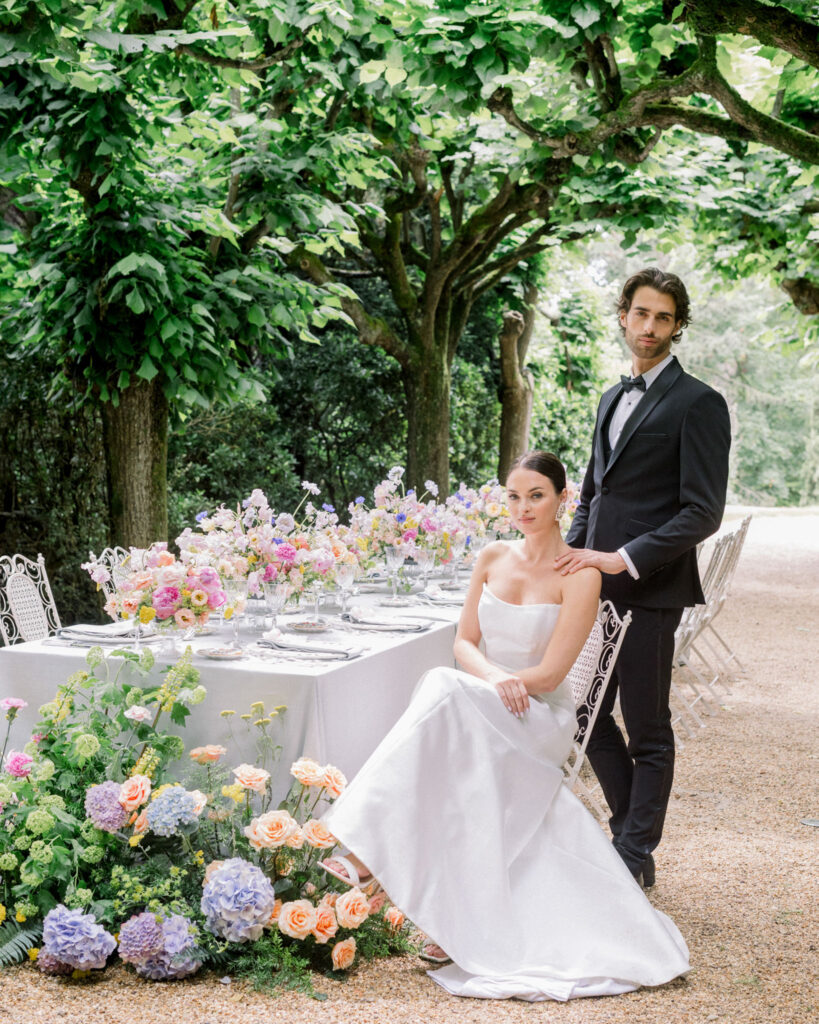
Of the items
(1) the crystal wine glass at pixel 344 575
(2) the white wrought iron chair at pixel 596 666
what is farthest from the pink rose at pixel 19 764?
(2) the white wrought iron chair at pixel 596 666

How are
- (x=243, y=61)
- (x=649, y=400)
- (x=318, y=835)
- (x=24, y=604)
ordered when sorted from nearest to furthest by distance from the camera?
(x=318, y=835) → (x=649, y=400) → (x=24, y=604) → (x=243, y=61)

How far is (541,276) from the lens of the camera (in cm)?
1429

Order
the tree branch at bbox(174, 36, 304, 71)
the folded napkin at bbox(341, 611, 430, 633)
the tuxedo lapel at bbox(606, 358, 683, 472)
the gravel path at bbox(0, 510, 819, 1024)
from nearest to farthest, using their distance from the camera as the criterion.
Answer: the gravel path at bbox(0, 510, 819, 1024) → the tuxedo lapel at bbox(606, 358, 683, 472) → the folded napkin at bbox(341, 611, 430, 633) → the tree branch at bbox(174, 36, 304, 71)

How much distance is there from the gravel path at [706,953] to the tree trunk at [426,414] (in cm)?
528

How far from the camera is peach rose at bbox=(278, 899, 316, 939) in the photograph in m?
3.20

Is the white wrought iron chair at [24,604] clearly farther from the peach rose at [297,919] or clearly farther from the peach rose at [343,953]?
the peach rose at [343,953]

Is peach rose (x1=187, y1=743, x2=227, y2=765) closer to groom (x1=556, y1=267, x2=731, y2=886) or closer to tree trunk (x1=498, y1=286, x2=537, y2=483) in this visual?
groom (x1=556, y1=267, x2=731, y2=886)

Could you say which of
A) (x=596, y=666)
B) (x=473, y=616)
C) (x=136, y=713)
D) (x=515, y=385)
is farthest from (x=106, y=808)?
(x=515, y=385)

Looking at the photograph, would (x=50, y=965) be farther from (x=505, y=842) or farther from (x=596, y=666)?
(x=596, y=666)

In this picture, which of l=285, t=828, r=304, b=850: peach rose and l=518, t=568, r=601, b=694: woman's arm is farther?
l=518, t=568, r=601, b=694: woman's arm

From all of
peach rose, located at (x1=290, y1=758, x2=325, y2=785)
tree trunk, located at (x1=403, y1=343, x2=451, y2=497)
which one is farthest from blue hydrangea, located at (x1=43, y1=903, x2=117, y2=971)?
tree trunk, located at (x1=403, y1=343, x2=451, y2=497)

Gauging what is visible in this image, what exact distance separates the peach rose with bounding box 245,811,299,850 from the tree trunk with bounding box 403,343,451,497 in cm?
818

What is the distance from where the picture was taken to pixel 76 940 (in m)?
3.07

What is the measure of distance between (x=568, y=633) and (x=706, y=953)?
1092 millimetres
